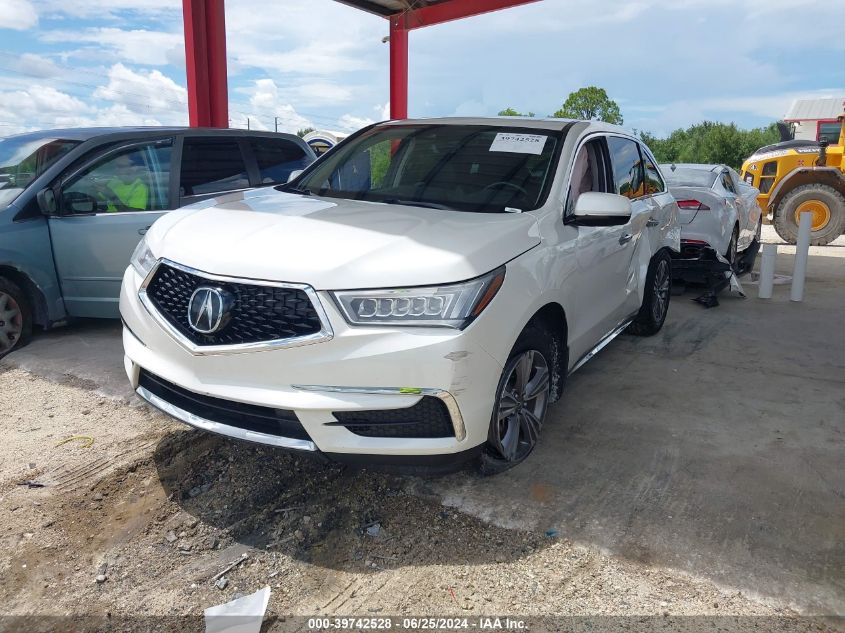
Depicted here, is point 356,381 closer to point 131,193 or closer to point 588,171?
point 588,171

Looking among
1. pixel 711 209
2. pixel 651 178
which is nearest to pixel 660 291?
pixel 651 178

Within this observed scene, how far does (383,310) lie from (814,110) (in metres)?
36.8

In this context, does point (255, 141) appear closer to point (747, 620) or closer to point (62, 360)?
point (62, 360)

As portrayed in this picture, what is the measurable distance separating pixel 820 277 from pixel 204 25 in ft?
28.9

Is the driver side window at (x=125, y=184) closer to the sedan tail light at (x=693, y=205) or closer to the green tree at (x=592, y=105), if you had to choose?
the sedan tail light at (x=693, y=205)

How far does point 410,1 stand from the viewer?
1109cm

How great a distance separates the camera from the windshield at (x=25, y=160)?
5129 mm

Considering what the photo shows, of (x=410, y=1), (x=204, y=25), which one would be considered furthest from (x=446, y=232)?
(x=410, y=1)

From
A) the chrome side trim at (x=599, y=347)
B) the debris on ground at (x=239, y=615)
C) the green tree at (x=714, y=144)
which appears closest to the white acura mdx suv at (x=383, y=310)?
the chrome side trim at (x=599, y=347)

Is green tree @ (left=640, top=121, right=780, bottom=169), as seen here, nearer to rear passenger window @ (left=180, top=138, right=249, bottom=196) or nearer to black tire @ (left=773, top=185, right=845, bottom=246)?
black tire @ (left=773, top=185, right=845, bottom=246)

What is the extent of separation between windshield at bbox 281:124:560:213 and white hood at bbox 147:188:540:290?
231 mm

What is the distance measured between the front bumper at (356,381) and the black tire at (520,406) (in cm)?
27

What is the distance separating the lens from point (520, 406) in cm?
328

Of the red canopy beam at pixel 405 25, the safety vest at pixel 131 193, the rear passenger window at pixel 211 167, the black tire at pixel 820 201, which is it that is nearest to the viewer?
the safety vest at pixel 131 193
